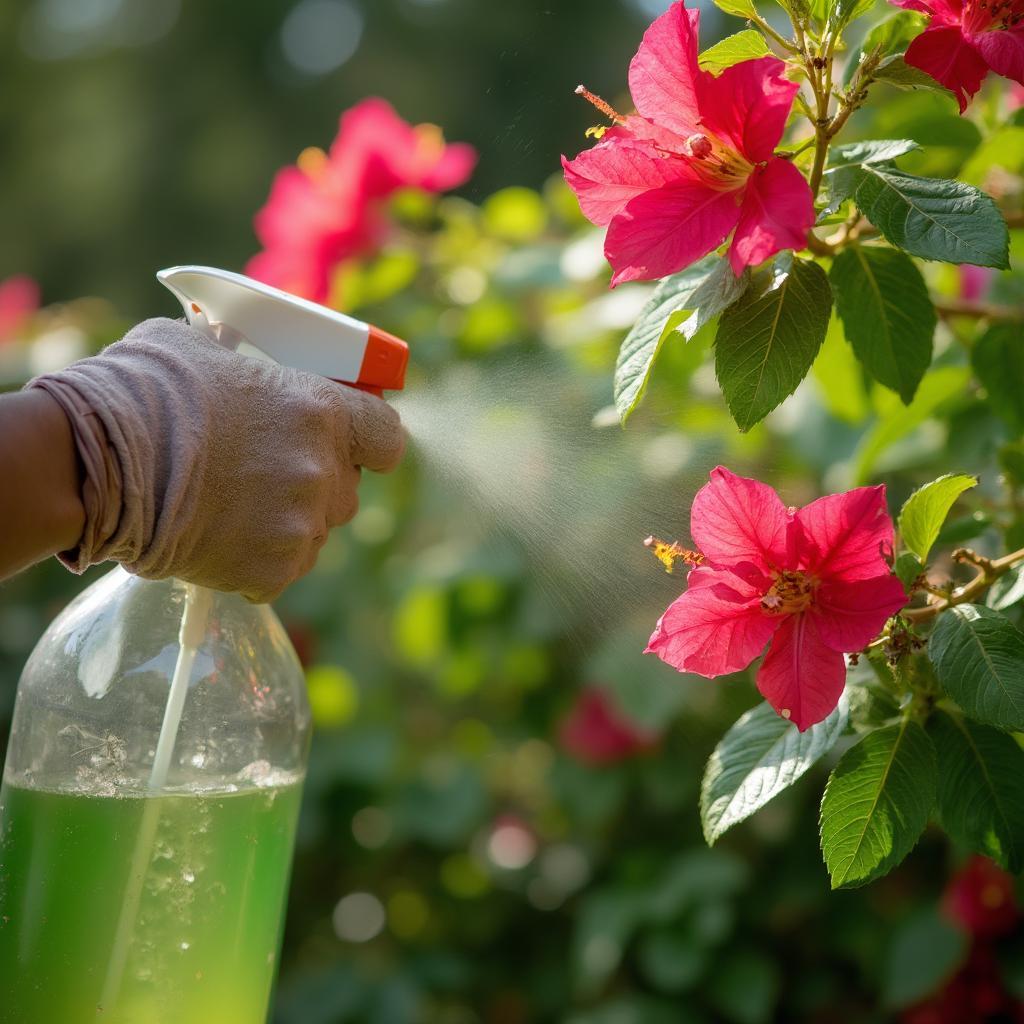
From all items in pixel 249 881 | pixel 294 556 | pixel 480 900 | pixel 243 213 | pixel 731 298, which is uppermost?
pixel 731 298

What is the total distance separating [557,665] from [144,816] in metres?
1.20

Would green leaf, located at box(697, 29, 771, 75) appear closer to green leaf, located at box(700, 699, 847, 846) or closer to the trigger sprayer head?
the trigger sprayer head

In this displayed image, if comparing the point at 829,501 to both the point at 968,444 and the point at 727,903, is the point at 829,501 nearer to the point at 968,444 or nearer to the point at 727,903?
the point at 968,444

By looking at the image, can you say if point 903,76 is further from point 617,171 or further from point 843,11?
point 617,171

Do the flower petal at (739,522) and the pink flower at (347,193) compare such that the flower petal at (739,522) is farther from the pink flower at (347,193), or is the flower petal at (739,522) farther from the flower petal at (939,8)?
the pink flower at (347,193)

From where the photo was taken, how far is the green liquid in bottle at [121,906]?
35.4 inches

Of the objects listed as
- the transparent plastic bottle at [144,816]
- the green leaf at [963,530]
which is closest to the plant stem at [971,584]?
the green leaf at [963,530]

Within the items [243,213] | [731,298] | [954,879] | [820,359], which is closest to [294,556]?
[731,298]

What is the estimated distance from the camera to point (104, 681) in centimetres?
95

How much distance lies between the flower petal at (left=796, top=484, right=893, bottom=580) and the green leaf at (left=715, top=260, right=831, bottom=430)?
0.08m

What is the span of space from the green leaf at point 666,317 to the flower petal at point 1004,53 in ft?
0.61

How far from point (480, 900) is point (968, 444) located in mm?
1351

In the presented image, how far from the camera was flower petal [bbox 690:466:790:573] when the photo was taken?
0.73 meters

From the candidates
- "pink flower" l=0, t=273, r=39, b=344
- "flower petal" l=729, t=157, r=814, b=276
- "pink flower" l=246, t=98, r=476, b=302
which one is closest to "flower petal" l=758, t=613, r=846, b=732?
"flower petal" l=729, t=157, r=814, b=276
